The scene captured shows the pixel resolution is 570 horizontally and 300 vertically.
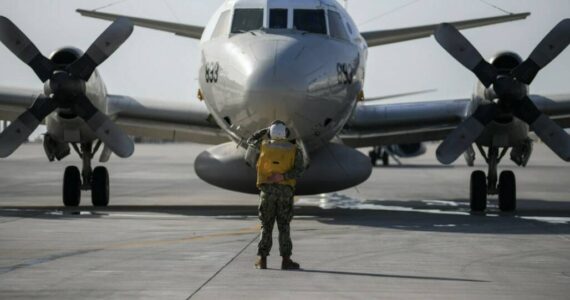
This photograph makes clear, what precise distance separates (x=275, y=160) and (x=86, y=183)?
9597 millimetres

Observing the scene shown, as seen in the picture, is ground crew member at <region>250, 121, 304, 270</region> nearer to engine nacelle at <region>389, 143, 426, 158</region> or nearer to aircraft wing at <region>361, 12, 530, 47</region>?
aircraft wing at <region>361, 12, 530, 47</region>

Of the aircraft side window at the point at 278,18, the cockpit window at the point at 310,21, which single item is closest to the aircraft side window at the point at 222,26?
the aircraft side window at the point at 278,18

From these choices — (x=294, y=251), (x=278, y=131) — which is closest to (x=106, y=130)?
(x=294, y=251)

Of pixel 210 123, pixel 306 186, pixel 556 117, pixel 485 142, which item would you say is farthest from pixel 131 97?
pixel 556 117

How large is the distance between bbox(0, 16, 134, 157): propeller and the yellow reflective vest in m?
7.74

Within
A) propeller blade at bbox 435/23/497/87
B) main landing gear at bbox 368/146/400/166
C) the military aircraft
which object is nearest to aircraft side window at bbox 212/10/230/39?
the military aircraft

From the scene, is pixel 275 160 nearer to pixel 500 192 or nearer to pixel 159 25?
pixel 159 25

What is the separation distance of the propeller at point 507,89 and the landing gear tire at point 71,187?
6599 millimetres

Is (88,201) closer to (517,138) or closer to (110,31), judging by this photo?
(110,31)

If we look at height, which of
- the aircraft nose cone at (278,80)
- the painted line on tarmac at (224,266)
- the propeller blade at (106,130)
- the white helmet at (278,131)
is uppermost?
the aircraft nose cone at (278,80)

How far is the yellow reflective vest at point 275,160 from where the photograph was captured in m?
11.5

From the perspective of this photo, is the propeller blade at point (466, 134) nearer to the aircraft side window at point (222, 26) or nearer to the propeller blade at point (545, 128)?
the propeller blade at point (545, 128)

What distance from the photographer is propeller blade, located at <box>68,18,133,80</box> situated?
18.9 metres

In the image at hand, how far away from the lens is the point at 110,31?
19.6 meters
